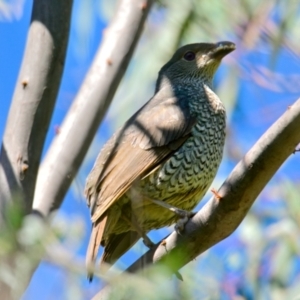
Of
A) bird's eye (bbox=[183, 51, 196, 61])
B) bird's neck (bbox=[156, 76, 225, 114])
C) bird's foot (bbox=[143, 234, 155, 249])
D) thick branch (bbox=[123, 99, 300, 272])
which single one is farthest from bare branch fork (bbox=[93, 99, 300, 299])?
bird's eye (bbox=[183, 51, 196, 61])

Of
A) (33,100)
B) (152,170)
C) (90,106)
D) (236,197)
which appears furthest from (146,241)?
(236,197)

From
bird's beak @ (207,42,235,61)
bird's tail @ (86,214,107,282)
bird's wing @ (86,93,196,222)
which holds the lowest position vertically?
bird's tail @ (86,214,107,282)

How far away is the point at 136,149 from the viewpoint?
4203mm

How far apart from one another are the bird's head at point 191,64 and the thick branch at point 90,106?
2.73 ft

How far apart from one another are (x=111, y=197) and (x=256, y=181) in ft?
3.71

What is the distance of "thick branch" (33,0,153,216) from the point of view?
12.4 ft

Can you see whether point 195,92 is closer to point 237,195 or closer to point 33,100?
point 33,100

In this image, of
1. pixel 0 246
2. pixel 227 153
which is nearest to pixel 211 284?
pixel 0 246

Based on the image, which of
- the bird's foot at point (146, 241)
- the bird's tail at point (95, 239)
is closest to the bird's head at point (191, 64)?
the bird's foot at point (146, 241)

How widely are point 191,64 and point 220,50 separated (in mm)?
374

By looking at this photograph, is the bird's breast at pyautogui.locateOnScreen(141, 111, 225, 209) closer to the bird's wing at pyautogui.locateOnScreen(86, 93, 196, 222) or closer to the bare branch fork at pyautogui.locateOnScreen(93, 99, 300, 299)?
the bird's wing at pyautogui.locateOnScreen(86, 93, 196, 222)

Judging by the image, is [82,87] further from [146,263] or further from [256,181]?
[256,181]

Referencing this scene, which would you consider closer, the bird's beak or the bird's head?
the bird's beak

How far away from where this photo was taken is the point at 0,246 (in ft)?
6.64
